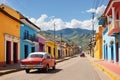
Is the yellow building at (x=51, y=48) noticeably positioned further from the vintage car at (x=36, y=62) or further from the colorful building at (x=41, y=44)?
the vintage car at (x=36, y=62)

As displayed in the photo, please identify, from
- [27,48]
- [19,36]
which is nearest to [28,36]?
[27,48]

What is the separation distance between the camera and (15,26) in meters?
38.8

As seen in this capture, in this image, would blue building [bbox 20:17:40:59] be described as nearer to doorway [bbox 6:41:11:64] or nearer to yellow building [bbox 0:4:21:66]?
yellow building [bbox 0:4:21:66]

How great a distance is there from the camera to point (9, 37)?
A: 117 feet

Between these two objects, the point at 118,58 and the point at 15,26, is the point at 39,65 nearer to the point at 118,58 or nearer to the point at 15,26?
the point at 118,58

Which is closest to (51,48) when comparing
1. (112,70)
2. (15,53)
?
(15,53)

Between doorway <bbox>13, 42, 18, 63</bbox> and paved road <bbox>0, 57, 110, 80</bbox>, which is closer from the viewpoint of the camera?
paved road <bbox>0, 57, 110, 80</bbox>

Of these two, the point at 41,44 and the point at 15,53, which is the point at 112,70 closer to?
the point at 15,53

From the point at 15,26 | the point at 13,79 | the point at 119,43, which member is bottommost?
the point at 13,79

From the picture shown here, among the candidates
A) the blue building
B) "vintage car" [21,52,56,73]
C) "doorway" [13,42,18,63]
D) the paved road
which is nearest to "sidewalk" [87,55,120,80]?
the paved road

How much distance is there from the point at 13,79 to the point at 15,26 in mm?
21672

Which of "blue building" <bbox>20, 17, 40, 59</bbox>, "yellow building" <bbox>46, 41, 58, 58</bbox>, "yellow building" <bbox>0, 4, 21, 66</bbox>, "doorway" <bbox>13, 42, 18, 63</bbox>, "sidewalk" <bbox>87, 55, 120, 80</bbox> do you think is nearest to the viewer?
"sidewalk" <bbox>87, 55, 120, 80</bbox>

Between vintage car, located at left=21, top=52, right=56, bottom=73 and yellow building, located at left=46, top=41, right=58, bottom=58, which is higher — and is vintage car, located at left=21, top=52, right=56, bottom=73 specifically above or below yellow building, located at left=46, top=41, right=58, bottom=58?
below

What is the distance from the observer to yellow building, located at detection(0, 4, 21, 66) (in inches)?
1284
